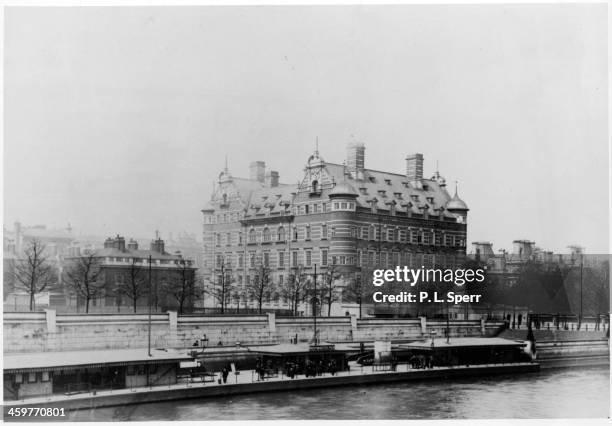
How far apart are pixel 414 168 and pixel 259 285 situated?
1253cm

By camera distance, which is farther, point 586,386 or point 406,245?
point 406,245

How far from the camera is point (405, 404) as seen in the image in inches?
1215

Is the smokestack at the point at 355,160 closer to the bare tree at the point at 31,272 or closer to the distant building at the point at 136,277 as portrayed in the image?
the distant building at the point at 136,277

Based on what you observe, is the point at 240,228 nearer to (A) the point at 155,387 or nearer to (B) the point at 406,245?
(B) the point at 406,245

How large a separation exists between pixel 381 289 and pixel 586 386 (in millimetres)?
9914

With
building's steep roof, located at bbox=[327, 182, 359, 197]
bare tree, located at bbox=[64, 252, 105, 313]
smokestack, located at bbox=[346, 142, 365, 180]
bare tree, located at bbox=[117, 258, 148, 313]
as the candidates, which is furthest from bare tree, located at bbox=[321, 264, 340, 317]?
bare tree, located at bbox=[64, 252, 105, 313]

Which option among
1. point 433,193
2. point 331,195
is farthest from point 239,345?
point 433,193

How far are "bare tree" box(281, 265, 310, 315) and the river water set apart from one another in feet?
36.3

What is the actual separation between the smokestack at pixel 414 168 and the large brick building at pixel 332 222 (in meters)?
0.06

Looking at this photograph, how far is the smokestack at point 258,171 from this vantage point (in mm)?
55656

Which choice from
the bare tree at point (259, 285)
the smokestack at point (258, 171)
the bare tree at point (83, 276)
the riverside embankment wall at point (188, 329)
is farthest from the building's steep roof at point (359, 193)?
the riverside embankment wall at point (188, 329)

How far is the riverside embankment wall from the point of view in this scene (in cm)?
3250

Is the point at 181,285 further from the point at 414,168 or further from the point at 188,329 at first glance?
the point at 414,168

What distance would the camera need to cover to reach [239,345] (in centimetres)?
3753
